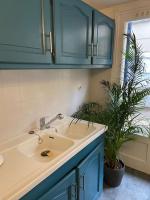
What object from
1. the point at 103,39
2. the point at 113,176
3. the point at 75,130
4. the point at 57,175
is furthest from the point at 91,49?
the point at 113,176

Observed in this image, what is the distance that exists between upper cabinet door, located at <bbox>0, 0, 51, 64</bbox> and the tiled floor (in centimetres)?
173

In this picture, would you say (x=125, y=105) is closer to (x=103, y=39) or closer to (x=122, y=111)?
(x=122, y=111)

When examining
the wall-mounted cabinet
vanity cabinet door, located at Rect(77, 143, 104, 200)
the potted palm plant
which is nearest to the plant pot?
the potted palm plant

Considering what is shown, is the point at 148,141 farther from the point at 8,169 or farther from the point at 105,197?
the point at 8,169

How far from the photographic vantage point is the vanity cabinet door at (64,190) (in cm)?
101

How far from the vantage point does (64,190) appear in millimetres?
1130

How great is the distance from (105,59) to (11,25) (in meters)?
1.33

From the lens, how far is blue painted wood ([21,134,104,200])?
2.98 feet

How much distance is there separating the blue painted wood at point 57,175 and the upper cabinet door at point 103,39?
977 millimetres

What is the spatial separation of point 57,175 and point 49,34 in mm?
1007

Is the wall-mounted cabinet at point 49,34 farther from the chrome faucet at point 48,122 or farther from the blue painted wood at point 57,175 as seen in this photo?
the blue painted wood at point 57,175

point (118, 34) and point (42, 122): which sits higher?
point (118, 34)

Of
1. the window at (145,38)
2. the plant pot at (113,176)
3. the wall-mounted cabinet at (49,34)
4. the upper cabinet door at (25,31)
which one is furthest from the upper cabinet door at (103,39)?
the plant pot at (113,176)

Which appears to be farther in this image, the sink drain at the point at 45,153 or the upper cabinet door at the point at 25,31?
the sink drain at the point at 45,153
